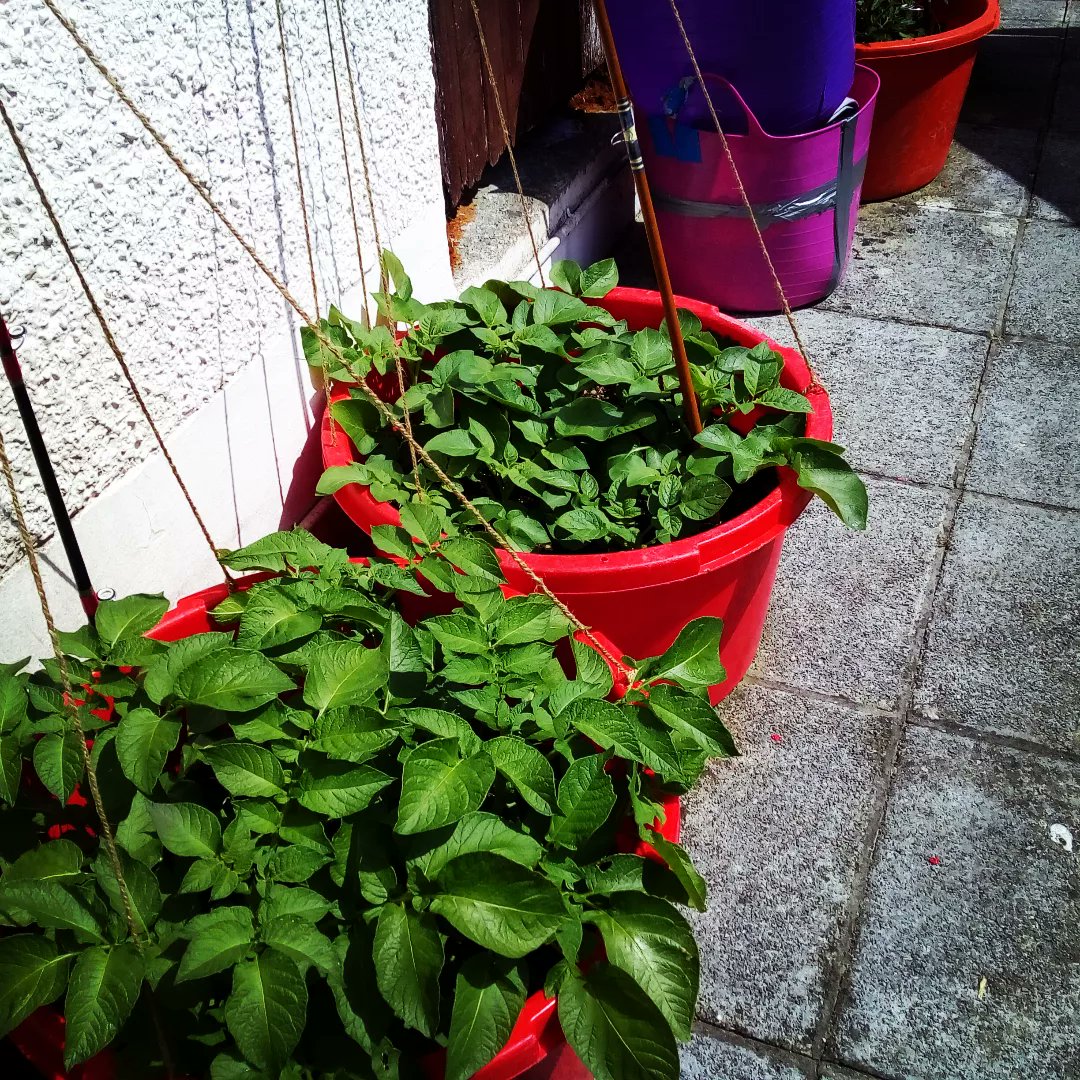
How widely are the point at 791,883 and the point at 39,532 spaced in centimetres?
136

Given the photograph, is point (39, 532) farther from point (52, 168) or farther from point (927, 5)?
point (927, 5)

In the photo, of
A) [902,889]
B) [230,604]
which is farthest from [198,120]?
[902,889]

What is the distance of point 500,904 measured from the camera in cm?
105

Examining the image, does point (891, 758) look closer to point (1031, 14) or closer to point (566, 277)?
point (566, 277)

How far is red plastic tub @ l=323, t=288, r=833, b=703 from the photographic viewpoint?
5.28ft

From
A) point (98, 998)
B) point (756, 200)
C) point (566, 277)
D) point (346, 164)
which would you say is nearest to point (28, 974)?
point (98, 998)

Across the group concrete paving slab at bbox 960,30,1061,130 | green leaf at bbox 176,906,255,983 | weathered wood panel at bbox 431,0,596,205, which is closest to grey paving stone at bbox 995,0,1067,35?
concrete paving slab at bbox 960,30,1061,130

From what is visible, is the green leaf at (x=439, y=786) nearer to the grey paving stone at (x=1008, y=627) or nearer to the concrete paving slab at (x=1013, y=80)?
the grey paving stone at (x=1008, y=627)

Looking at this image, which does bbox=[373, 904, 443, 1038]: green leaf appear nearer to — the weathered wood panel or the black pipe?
the black pipe

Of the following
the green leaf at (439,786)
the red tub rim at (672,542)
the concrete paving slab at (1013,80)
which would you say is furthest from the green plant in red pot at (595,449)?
the concrete paving slab at (1013,80)

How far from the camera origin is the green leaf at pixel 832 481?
170 cm

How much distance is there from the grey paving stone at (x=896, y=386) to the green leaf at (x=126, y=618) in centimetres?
190

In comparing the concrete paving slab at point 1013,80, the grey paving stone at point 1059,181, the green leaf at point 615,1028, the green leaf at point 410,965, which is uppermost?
the green leaf at point 410,965

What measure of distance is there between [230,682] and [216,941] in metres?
0.30
